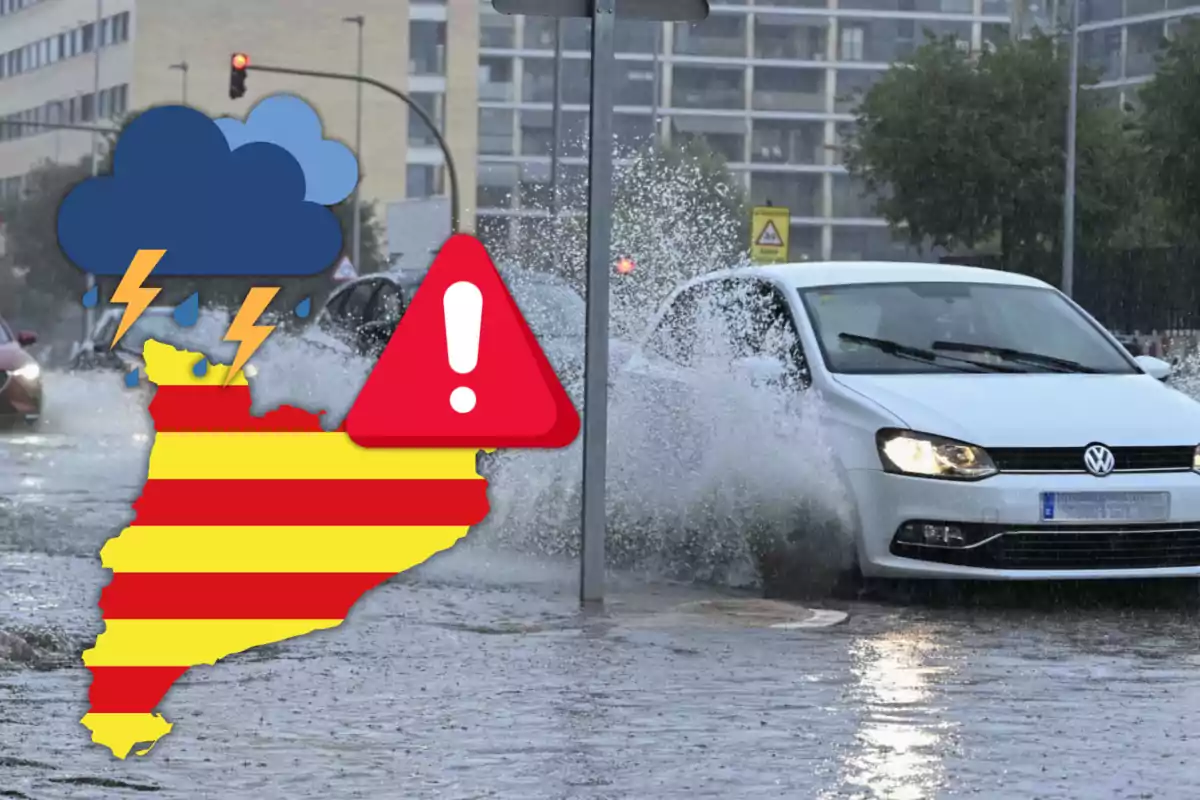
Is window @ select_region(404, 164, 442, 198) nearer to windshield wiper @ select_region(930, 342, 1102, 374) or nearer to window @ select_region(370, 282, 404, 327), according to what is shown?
window @ select_region(370, 282, 404, 327)

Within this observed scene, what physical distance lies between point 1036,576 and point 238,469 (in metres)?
3.55

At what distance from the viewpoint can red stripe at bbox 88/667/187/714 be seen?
306 inches

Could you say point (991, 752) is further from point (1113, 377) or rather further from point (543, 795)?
point (1113, 377)

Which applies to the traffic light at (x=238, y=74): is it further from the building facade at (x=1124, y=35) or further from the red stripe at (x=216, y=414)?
the building facade at (x=1124, y=35)

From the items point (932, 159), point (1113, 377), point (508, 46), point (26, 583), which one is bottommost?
point (26, 583)

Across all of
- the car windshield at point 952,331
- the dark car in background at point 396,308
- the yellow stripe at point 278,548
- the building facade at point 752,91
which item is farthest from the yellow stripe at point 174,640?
the building facade at point 752,91

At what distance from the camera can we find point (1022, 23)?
11975cm

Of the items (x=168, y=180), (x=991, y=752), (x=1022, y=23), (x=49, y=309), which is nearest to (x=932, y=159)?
(x=168, y=180)

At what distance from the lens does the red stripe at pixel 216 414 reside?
42.2ft

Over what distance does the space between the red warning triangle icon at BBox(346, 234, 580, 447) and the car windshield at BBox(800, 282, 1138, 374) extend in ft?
11.8

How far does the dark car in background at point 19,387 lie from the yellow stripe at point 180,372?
18.3 feet

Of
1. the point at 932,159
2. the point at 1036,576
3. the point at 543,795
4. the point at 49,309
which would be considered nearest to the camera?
the point at 543,795

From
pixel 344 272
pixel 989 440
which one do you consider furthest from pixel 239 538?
pixel 344 272

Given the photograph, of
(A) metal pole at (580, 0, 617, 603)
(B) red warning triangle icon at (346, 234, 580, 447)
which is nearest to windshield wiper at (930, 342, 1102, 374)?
(A) metal pole at (580, 0, 617, 603)
